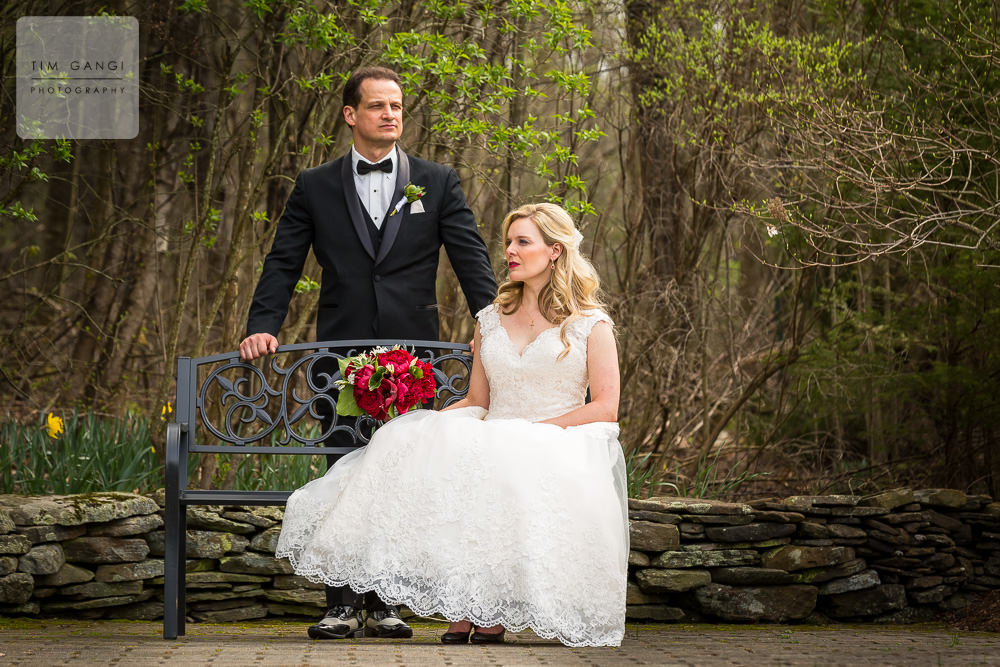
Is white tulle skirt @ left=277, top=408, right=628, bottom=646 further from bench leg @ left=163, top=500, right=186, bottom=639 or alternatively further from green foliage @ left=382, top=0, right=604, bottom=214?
green foliage @ left=382, top=0, right=604, bottom=214

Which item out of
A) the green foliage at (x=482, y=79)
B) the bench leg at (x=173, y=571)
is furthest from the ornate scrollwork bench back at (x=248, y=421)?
the green foliage at (x=482, y=79)

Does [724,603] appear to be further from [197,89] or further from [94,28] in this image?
[94,28]

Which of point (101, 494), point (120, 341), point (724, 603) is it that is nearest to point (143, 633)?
point (101, 494)

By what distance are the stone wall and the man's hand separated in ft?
4.11

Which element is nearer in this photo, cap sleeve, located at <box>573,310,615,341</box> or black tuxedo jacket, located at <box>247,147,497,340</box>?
cap sleeve, located at <box>573,310,615,341</box>

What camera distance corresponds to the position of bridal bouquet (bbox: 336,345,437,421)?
12.5 feet

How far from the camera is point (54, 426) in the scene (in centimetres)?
552

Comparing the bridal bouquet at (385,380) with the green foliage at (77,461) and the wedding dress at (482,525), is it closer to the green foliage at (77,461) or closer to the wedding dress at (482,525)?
the wedding dress at (482,525)

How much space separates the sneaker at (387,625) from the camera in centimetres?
374

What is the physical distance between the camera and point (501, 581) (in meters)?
3.20

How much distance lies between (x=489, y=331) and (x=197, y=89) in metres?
3.04

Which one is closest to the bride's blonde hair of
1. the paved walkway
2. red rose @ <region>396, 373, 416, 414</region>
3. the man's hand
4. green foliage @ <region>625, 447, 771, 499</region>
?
red rose @ <region>396, 373, 416, 414</region>

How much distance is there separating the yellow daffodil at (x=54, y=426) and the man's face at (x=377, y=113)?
257 cm
